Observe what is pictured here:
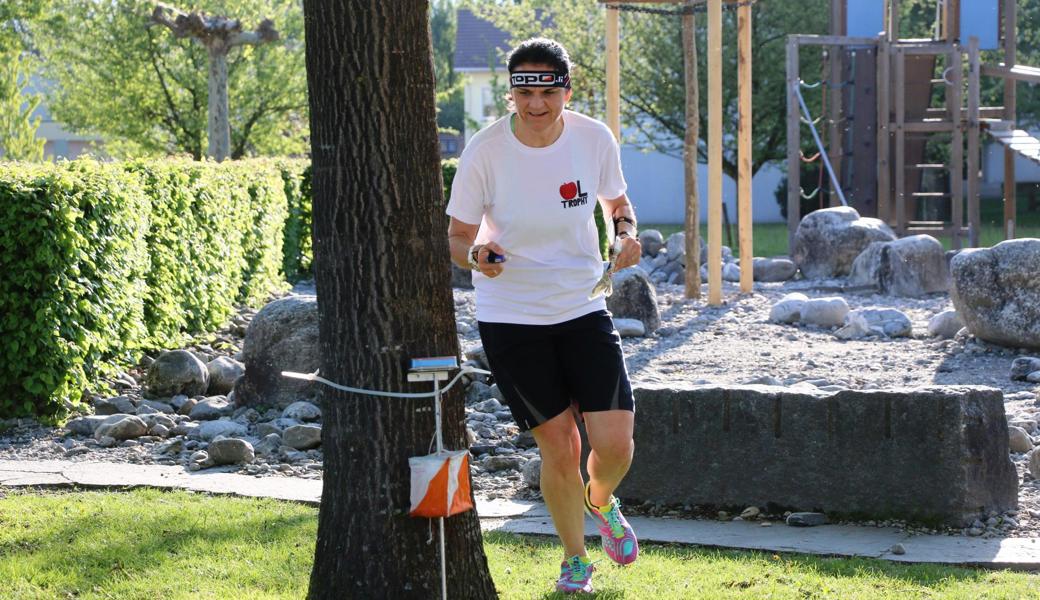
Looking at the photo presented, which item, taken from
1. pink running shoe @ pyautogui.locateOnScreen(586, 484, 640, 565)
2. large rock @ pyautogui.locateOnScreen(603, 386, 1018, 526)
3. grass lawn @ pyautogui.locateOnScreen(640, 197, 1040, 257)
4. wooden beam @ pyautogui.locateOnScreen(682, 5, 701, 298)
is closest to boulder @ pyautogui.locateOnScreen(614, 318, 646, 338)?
wooden beam @ pyautogui.locateOnScreen(682, 5, 701, 298)

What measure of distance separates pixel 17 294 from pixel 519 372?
458cm

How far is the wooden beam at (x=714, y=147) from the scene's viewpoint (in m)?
12.7

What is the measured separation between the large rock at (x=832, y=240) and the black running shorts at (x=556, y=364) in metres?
12.1

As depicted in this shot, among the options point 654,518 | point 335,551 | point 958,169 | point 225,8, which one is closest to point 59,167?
point 654,518

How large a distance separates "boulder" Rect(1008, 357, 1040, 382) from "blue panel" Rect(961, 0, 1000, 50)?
39.8 feet

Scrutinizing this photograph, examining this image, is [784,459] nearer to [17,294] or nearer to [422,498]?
[422,498]

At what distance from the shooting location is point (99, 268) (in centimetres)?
845

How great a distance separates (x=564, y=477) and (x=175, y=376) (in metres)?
5.15

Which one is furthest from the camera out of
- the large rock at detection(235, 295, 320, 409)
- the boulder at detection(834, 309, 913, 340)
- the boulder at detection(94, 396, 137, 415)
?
the boulder at detection(834, 309, 913, 340)

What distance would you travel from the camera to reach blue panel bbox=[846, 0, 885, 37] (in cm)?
2155

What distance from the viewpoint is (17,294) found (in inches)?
306

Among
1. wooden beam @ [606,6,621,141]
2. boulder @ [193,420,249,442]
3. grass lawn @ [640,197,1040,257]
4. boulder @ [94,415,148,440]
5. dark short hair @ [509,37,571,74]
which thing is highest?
wooden beam @ [606,6,621,141]

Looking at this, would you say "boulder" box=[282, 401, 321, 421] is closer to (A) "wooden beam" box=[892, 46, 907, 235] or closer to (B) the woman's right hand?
(B) the woman's right hand

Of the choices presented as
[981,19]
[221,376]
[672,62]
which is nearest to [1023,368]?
[221,376]
